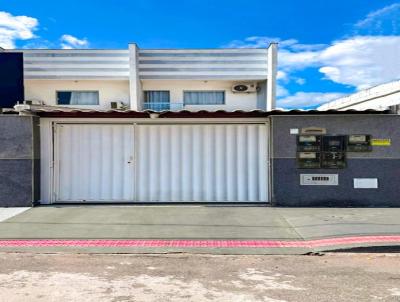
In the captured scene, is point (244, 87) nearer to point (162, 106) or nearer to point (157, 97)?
point (162, 106)

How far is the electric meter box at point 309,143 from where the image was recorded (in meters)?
11.3

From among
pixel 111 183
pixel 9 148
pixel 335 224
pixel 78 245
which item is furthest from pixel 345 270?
pixel 9 148

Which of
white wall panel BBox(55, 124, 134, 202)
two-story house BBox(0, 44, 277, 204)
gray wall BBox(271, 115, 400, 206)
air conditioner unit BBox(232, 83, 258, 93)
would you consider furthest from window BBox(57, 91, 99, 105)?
gray wall BBox(271, 115, 400, 206)

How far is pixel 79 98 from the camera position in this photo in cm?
2264

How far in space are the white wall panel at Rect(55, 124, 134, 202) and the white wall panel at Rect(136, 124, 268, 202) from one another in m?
0.30

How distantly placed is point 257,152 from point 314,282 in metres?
6.14

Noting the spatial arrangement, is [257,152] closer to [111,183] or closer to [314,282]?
[111,183]

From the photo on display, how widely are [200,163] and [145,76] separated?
1118cm

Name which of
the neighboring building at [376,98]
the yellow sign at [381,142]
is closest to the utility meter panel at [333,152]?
the yellow sign at [381,142]

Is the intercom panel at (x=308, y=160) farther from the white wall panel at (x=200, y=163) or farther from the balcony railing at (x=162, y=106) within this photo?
the balcony railing at (x=162, y=106)

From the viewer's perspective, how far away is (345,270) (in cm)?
652

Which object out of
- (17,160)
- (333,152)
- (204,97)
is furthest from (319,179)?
(204,97)

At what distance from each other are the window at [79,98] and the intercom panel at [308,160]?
13.6m

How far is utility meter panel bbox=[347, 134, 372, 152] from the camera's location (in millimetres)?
11320
